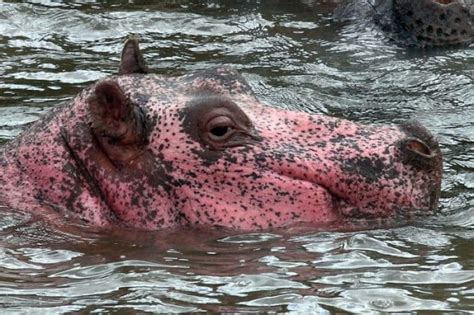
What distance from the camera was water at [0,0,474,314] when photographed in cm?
666

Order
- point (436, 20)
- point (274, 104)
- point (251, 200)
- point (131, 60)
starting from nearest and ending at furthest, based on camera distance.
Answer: point (251, 200) → point (131, 60) → point (274, 104) → point (436, 20)

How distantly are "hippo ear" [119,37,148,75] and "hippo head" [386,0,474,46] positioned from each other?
4723 mm

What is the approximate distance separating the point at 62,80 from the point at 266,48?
2394 mm

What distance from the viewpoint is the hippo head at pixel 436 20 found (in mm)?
12864

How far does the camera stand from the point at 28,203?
8.21 meters

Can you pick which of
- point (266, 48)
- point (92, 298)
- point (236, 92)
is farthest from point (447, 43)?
point (92, 298)

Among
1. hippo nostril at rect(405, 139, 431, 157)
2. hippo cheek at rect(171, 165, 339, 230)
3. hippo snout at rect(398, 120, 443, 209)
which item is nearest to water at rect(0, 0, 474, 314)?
hippo cheek at rect(171, 165, 339, 230)

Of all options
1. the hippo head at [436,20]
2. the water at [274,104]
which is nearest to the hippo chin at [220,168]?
the water at [274,104]

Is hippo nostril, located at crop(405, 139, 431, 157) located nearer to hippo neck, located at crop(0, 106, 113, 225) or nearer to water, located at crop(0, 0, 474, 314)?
water, located at crop(0, 0, 474, 314)

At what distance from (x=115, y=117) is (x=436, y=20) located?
587 cm

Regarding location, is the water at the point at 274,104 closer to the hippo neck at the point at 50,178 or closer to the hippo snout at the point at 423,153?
the hippo neck at the point at 50,178

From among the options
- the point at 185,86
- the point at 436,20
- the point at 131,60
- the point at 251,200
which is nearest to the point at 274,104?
the point at 436,20

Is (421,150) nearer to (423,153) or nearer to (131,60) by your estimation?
(423,153)

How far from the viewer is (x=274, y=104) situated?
1191cm
